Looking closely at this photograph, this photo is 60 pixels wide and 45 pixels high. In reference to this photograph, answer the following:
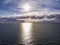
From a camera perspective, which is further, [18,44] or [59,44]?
[18,44]

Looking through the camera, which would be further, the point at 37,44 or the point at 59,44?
the point at 37,44

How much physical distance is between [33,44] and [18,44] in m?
8.88

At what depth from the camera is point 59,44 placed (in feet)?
313

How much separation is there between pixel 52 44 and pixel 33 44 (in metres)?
10.2

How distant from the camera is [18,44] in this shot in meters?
104

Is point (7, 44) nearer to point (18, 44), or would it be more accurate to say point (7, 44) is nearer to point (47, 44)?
point (18, 44)

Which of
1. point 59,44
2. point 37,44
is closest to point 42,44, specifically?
point 37,44

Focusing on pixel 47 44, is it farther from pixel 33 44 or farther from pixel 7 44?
pixel 7 44

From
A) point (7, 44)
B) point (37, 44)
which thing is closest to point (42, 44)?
point (37, 44)

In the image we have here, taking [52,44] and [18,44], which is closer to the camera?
[52,44]

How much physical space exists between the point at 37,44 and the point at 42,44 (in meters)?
2.92

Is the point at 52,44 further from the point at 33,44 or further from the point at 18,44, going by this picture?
the point at 18,44

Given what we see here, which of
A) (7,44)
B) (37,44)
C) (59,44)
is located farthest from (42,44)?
(7,44)

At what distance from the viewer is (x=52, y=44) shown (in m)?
97.8
